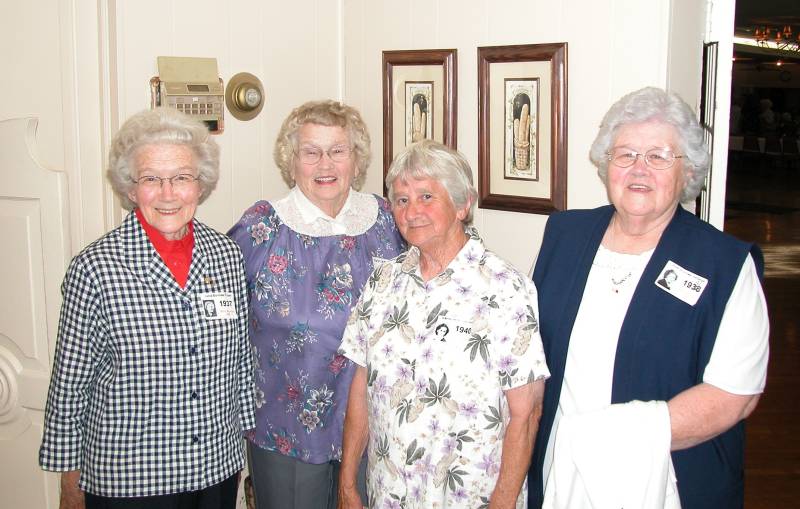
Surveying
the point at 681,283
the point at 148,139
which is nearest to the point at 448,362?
the point at 681,283

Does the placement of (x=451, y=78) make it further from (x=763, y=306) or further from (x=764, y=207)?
(x=764, y=207)

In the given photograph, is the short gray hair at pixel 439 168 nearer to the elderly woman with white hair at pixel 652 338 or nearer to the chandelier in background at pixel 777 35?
the elderly woman with white hair at pixel 652 338

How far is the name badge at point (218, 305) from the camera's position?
2.13 meters

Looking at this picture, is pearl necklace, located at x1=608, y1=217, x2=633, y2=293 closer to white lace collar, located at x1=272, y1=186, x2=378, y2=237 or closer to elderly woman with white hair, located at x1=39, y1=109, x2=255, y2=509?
white lace collar, located at x1=272, y1=186, x2=378, y2=237

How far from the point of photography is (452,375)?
198 cm

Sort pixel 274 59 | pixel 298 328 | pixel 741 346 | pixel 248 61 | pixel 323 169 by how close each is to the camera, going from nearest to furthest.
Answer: pixel 741 346 < pixel 298 328 < pixel 323 169 < pixel 248 61 < pixel 274 59

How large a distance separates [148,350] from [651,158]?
133 cm

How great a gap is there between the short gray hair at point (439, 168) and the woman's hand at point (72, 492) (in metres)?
1.15

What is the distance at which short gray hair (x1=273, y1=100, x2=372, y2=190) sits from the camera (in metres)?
2.45

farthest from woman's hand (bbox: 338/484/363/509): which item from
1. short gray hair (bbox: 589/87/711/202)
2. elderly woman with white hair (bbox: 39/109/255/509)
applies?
short gray hair (bbox: 589/87/711/202)

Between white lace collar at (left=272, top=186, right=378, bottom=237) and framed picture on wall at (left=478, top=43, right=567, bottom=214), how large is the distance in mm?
630

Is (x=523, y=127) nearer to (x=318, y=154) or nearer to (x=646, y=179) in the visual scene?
(x=318, y=154)

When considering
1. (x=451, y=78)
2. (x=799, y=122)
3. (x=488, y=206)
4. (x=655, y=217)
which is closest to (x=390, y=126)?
(x=451, y=78)

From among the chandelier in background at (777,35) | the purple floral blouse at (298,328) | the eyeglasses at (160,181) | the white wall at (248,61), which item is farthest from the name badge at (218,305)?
the chandelier in background at (777,35)
